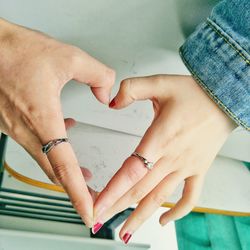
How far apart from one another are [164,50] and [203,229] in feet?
1.58

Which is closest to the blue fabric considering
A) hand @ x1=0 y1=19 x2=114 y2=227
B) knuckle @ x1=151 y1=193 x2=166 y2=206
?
knuckle @ x1=151 y1=193 x2=166 y2=206

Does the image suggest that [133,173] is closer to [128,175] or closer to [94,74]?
[128,175]

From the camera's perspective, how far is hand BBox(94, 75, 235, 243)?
45 centimetres

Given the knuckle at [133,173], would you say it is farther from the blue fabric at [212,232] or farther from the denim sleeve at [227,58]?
the blue fabric at [212,232]

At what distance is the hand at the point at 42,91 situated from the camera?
0.42m

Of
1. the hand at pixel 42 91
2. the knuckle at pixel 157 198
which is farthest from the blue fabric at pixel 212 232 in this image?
the hand at pixel 42 91

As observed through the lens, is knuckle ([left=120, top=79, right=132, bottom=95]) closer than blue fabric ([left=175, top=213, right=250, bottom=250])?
Yes

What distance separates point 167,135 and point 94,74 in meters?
0.13

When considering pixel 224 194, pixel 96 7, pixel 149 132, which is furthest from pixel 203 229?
pixel 96 7

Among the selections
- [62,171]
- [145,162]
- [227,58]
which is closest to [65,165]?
[62,171]

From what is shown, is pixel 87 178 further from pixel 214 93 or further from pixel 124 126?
pixel 214 93

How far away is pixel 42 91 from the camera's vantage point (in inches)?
16.6

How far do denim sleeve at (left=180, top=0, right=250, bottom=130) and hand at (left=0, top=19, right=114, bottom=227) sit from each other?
0.14 meters

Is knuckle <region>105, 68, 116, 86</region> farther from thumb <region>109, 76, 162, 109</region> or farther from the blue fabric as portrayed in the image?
the blue fabric
